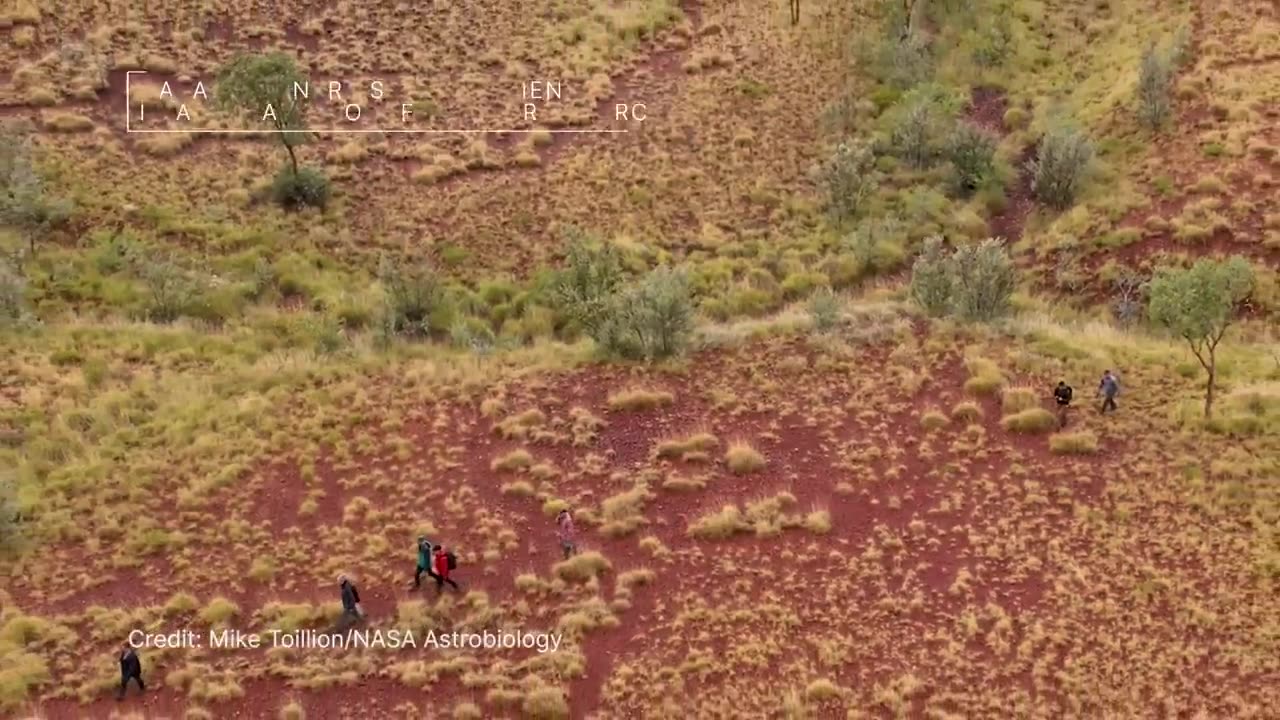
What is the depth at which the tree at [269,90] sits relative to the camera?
37812mm

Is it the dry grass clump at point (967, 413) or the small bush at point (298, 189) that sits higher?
the small bush at point (298, 189)

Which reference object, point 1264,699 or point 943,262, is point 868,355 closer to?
point 943,262

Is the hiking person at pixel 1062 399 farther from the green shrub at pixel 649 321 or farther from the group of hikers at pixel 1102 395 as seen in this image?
the green shrub at pixel 649 321

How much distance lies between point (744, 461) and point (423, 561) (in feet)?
24.3

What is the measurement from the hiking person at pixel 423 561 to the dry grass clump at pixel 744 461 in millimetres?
6903

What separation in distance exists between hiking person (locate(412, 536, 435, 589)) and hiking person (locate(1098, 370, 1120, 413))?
50.2 feet

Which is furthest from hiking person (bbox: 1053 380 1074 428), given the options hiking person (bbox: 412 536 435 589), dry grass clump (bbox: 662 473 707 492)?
hiking person (bbox: 412 536 435 589)

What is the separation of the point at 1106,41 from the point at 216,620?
3792 centimetres

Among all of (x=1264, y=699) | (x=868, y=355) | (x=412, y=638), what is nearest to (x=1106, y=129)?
(x=868, y=355)

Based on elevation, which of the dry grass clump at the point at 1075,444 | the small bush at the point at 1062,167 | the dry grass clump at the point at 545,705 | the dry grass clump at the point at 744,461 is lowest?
the dry grass clump at the point at 545,705

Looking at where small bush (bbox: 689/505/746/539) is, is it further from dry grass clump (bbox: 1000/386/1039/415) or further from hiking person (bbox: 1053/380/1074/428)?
hiking person (bbox: 1053/380/1074/428)

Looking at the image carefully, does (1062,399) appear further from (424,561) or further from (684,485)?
(424,561)

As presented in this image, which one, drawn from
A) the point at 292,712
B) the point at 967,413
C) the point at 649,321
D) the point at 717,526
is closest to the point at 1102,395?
the point at 967,413

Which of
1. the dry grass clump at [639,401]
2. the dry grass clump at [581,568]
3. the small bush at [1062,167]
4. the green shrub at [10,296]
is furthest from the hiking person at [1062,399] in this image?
the green shrub at [10,296]
